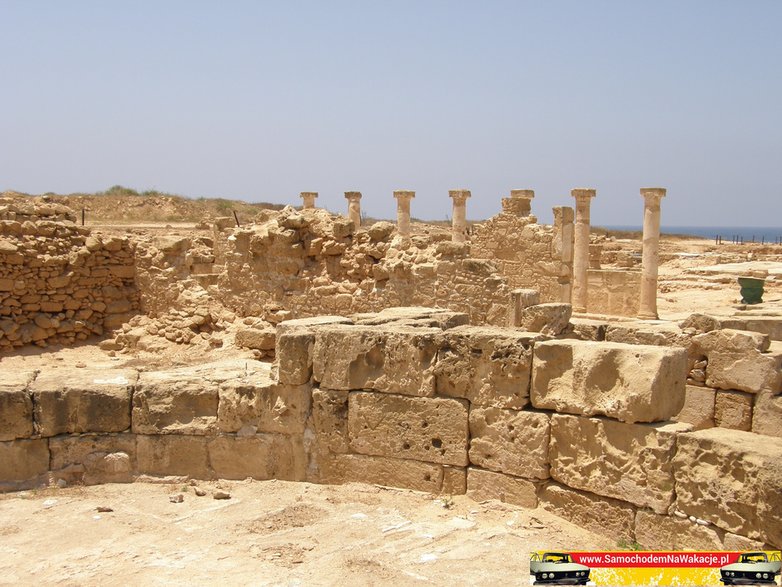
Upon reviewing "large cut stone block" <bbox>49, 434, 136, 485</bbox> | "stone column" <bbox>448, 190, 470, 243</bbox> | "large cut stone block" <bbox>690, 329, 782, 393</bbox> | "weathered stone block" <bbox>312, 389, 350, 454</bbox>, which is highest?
"stone column" <bbox>448, 190, 470, 243</bbox>

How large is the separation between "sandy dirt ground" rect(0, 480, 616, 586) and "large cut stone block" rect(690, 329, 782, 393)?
7.29 feet

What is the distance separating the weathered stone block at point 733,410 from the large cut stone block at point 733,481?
1762mm

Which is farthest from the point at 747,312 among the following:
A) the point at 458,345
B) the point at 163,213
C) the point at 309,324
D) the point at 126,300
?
the point at 163,213

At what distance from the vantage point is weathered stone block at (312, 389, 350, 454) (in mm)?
5672

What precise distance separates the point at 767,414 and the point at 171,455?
15.3 ft

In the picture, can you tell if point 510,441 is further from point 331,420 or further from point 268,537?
point 268,537

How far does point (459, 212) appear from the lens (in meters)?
20.8

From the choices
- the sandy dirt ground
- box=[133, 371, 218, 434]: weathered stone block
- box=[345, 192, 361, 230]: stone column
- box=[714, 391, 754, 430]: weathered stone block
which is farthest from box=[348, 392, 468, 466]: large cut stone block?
box=[345, 192, 361, 230]: stone column

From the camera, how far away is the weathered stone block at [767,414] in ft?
19.4

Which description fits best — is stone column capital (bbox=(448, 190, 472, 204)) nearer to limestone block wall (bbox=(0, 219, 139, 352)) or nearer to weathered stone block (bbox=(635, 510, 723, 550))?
limestone block wall (bbox=(0, 219, 139, 352))

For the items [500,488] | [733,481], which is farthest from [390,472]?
[733,481]

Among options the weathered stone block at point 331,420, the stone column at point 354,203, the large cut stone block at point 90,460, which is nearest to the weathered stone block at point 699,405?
the weathered stone block at point 331,420

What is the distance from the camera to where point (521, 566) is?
14.1ft

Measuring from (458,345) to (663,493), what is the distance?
5.43ft
